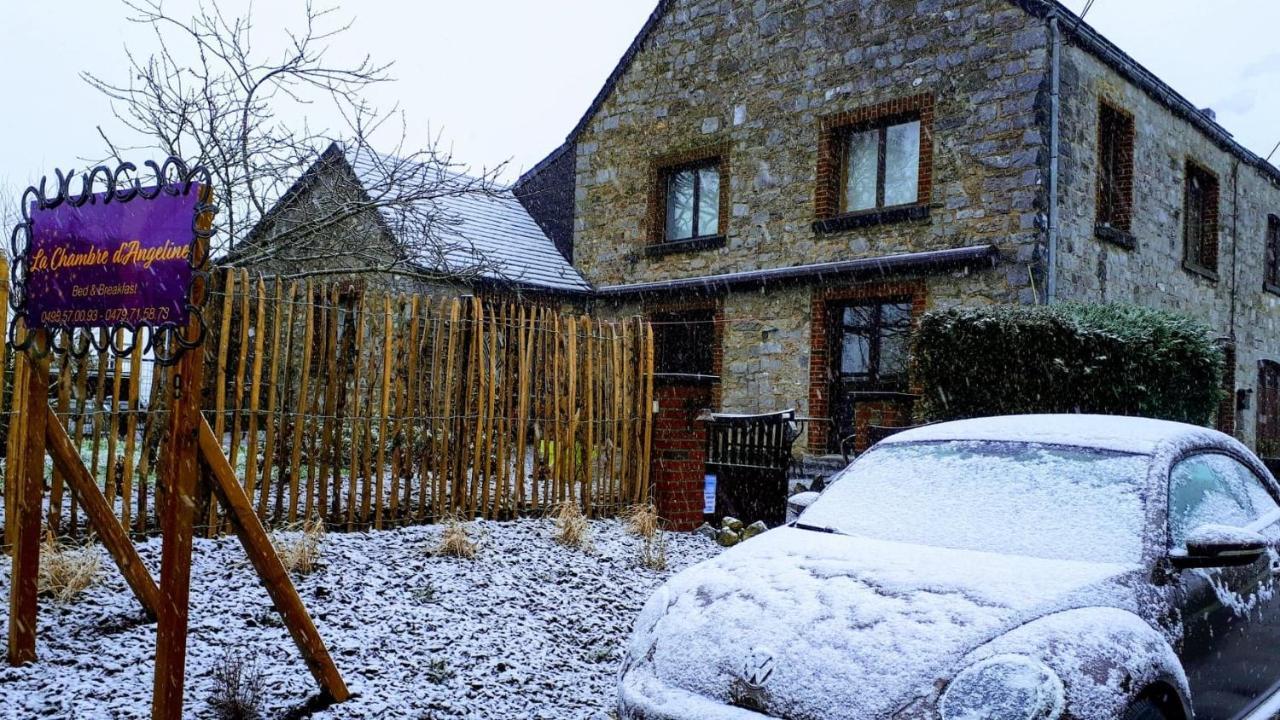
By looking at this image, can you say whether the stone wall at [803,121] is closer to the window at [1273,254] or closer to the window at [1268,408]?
the window at [1268,408]

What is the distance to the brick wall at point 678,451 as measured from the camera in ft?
26.7

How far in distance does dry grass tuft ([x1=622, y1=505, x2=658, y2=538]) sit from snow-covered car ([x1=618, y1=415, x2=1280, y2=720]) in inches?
128

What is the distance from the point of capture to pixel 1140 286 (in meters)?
13.6

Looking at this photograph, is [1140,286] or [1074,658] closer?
[1074,658]

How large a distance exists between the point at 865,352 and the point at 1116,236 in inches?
145

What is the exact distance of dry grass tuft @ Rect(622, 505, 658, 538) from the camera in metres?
7.39

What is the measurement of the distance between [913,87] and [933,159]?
111cm

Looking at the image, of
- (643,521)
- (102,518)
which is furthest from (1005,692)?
(643,521)

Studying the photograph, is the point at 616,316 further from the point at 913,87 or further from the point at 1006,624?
the point at 1006,624

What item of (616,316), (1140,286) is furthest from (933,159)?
(616,316)

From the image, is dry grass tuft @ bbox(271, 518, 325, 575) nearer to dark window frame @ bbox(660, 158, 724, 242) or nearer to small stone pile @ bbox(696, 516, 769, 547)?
small stone pile @ bbox(696, 516, 769, 547)

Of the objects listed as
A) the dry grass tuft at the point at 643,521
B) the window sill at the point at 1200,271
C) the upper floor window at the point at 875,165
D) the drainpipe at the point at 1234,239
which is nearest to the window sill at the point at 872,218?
the upper floor window at the point at 875,165

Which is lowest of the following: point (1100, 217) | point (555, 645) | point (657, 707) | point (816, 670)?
point (555, 645)

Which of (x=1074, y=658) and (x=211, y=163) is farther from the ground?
(x=211, y=163)
